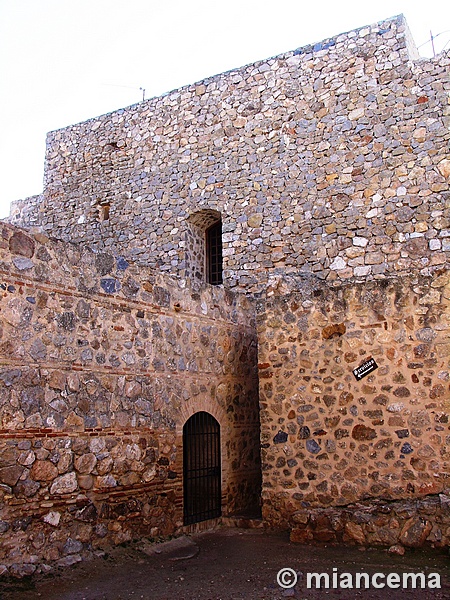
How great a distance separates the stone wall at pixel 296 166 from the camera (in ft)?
32.7

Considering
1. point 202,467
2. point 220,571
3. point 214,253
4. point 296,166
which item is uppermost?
point 296,166

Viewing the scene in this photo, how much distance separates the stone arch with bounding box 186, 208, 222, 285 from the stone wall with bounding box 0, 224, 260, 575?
3.56 m

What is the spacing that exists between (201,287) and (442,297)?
320cm

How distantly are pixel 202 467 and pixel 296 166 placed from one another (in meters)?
5.73

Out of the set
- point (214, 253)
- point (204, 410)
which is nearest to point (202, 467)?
point (204, 410)

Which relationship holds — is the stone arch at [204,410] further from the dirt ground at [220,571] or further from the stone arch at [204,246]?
the stone arch at [204,246]

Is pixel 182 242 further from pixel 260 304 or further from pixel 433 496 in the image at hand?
pixel 433 496

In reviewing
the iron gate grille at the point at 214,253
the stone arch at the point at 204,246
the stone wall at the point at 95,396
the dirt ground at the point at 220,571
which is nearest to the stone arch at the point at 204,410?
the stone wall at the point at 95,396

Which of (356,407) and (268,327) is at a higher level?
(268,327)

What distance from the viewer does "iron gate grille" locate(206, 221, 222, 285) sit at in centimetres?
1248

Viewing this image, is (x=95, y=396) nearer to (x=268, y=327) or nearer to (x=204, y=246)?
(x=268, y=327)

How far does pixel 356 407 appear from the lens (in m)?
6.98

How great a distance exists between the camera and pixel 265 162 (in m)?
11.3

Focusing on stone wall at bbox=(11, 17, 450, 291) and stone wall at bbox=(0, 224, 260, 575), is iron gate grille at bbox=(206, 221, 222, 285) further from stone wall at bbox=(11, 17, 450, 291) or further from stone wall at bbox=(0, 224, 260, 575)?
stone wall at bbox=(0, 224, 260, 575)
